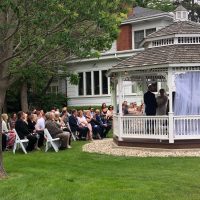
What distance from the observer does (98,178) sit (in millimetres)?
11883

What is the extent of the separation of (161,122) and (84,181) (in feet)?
23.9

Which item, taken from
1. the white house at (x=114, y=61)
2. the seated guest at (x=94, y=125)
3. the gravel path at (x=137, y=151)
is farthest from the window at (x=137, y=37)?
the gravel path at (x=137, y=151)

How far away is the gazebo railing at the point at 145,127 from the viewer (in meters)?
18.1

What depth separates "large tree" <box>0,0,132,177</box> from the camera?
12.6 meters

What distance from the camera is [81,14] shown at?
13.2 metres

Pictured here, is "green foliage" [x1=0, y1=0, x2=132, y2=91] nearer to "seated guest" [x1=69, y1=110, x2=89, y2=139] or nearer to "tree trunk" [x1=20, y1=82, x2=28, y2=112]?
"seated guest" [x1=69, y1=110, x2=89, y2=139]

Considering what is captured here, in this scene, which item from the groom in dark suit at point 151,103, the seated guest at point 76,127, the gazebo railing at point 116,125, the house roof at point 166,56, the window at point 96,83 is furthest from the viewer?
the window at point 96,83

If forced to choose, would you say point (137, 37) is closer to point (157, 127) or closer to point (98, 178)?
point (157, 127)

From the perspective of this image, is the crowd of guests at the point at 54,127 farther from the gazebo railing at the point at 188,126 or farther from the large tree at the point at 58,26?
the large tree at the point at 58,26

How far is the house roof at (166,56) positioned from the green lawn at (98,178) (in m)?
4.18

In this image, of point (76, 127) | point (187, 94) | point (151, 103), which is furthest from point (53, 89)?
point (187, 94)

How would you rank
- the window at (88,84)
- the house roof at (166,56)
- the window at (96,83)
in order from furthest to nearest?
the window at (88,84) → the window at (96,83) → the house roof at (166,56)

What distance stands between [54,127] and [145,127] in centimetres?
343

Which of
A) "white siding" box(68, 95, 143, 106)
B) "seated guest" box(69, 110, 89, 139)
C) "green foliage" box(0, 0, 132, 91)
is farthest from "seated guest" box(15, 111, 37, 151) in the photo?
"white siding" box(68, 95, 143, 106)
